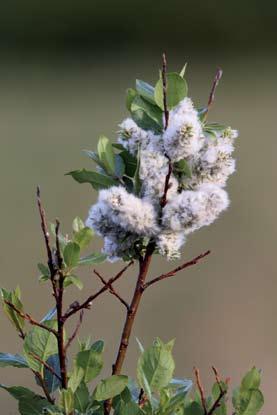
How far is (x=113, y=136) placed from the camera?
1.77 metres

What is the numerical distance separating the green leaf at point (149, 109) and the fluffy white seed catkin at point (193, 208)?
12 cm

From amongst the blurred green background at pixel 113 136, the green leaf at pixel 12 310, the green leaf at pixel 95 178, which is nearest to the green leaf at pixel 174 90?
the green leaf at pixel 95 178

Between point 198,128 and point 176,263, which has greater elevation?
point 176,263

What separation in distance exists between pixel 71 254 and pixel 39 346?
0.46 ft

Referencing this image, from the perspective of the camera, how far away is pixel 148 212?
701 millimetres

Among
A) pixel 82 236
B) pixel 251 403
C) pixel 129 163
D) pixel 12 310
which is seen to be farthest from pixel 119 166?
pixel 251 403

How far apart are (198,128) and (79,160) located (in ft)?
3.58

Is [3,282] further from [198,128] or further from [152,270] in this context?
[198,128]

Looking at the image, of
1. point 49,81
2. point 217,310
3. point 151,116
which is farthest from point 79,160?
point 151,116

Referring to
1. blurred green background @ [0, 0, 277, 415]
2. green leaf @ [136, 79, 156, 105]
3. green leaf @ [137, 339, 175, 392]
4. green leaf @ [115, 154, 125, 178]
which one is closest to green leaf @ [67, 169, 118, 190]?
green leaf @ [115, 154, 125, 178]

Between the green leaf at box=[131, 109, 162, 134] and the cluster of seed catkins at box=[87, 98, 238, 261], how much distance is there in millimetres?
13

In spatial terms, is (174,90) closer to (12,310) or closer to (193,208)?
(193,208)

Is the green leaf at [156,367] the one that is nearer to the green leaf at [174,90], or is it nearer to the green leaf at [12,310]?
the green leaf at [12,310]

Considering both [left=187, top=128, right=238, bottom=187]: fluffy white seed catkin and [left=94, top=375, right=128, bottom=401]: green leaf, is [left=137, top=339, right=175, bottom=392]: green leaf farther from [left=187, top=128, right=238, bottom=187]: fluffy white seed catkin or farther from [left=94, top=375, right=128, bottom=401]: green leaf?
[left=187, top=128, right=238, bottom=187]: fluffy white seed catkin
